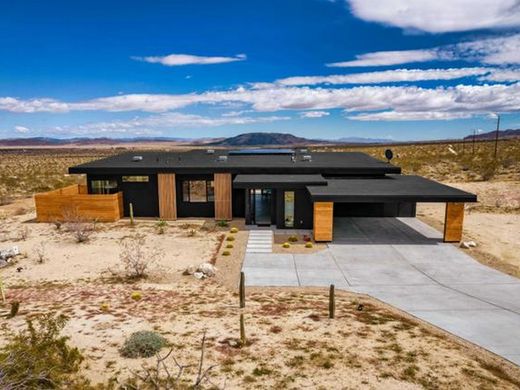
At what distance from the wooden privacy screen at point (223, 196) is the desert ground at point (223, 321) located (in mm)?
3458

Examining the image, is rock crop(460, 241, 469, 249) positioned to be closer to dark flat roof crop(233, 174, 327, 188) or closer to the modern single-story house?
the modern single-story house

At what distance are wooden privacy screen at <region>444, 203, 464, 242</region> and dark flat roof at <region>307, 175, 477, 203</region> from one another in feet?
1.97

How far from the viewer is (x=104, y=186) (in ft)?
83.8

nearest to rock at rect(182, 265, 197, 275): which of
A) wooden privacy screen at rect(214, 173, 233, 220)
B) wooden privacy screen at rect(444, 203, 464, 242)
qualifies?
wooden privacy screen at rect(214, 173, 233, 220)

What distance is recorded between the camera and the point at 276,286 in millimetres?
14047

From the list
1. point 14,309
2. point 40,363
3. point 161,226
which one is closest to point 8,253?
point 14,309

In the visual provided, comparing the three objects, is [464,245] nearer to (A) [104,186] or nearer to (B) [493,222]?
(B) [493,222]

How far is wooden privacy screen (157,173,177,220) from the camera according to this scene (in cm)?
2441

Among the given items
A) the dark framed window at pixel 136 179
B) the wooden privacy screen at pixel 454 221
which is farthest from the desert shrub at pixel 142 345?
the dark framed window at pixel 136 179

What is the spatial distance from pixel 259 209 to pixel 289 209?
3083 millimetres

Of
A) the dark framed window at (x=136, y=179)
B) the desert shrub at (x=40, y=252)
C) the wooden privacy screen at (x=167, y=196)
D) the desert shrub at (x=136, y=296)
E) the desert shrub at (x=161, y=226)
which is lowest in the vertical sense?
the desert shrub at (x=40, y=252)

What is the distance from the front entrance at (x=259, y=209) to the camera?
74.4 ft

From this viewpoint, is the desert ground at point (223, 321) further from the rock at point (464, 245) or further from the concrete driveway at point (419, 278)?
the concrete driveway at point (419, 278)

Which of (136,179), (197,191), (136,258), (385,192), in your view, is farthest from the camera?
(136,179)
